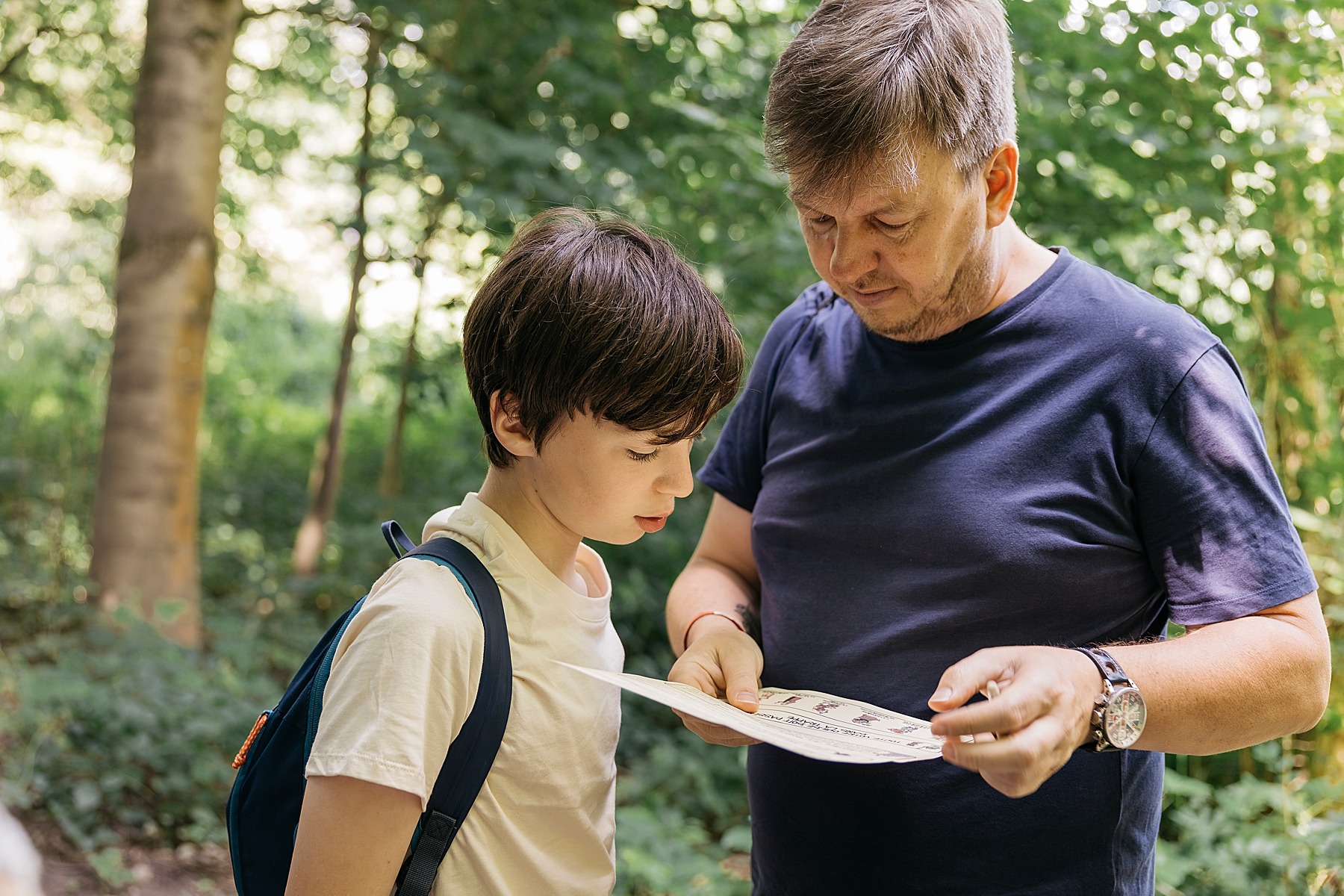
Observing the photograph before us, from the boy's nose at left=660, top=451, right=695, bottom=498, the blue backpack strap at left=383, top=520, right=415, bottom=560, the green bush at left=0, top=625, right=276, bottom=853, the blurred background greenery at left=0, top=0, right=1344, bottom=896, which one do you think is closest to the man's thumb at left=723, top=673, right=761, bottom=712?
the boy's nose at left=660, top=451, right=695, bottom=498

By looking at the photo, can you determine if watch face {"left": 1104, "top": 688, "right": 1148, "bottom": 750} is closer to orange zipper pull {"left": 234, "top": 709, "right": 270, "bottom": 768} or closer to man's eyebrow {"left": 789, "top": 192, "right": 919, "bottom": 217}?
man's eyebrow {"left": 789, "top": 192, "right": 919, "bottom": 217}

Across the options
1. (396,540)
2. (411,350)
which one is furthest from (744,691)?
(411,350)

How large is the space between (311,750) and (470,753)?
190 mm

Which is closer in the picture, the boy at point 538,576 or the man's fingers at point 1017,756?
the man's fingers at point 1017,756

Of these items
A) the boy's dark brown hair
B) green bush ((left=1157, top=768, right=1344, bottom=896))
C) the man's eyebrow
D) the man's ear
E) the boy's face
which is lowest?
green bush ((left=1157, top=768, right=1344, bottom=896))

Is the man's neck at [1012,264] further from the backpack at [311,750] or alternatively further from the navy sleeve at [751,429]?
the backpack at [311,750]

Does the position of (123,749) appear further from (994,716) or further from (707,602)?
(994,716)

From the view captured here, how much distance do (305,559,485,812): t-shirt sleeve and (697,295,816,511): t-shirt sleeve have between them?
760 millimetres

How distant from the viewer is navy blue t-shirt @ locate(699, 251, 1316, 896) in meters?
1.41

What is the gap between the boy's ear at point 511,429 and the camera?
1465 mm

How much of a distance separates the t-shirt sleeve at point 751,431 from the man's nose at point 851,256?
34cm

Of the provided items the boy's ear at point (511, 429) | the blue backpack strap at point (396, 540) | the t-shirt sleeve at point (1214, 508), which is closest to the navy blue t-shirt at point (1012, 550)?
the t-shirt sleeve at point (1214, 508)

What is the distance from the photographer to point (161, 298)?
4957mm

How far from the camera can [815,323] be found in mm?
1922
